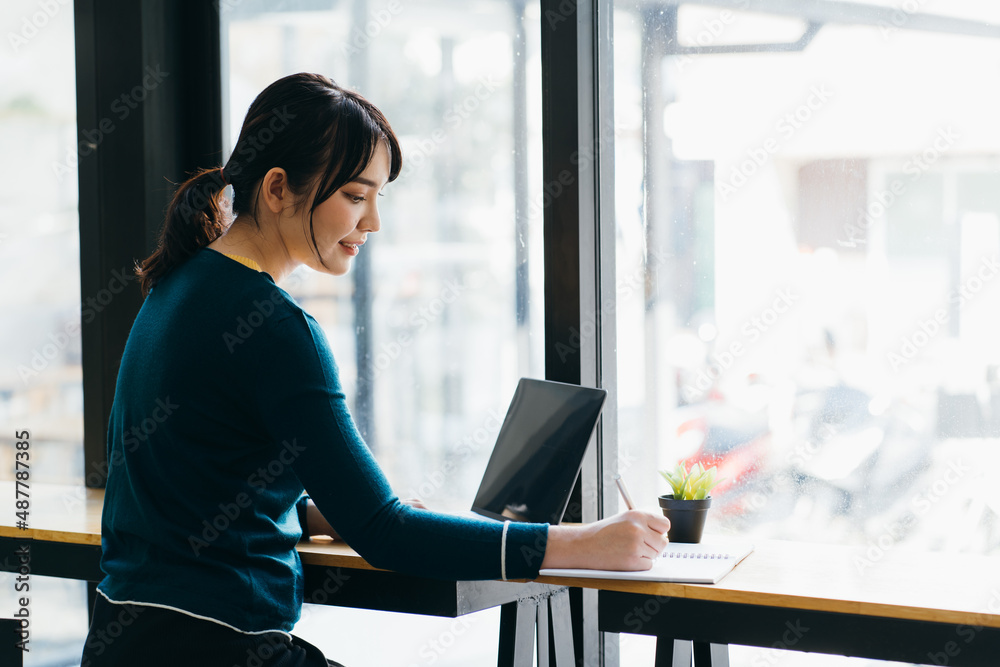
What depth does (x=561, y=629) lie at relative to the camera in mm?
1778

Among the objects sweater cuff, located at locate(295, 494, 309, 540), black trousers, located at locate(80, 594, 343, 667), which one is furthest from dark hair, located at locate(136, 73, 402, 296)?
sweater cuff, located at locate(295, 494, 309, 540)

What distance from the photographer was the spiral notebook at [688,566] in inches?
54.3

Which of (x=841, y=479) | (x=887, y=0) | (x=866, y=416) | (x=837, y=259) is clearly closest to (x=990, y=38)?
(x=887, y=0)

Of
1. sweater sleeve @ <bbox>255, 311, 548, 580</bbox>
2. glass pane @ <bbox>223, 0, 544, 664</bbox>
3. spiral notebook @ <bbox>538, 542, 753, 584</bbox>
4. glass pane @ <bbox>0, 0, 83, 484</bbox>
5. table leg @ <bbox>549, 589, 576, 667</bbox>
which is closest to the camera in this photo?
sweater sleeve @ <bbox>255, 311, 548, 580</bbox>

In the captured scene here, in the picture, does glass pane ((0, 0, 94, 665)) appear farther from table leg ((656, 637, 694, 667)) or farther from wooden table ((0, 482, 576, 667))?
table leg ((656, 637, 694, 667))

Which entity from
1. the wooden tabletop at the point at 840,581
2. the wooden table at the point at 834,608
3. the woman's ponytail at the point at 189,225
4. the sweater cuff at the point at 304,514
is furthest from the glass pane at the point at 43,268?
the wooden table at the point at 834,608

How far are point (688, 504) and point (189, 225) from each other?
96 cm

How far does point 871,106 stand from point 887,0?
206 mm

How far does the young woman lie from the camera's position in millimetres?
1152

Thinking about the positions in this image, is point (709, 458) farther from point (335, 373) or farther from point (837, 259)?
point (335, 373)

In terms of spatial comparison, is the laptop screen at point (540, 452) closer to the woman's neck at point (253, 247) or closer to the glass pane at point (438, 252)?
the glass pane at point (438, 252)

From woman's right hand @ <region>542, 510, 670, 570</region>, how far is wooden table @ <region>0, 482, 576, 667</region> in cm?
30

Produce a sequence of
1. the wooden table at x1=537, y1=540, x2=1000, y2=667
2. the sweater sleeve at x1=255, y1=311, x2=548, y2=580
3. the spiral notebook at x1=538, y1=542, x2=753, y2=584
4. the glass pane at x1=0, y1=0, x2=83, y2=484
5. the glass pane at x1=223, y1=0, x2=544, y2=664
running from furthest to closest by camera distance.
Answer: the glass pane at x1=0, y1=0, x2=83, y2=484 < the glass pane at x1=223, y1=0, x2=544, y2=664 < the spiral notebook at x1=538, y1=542, x2=753, y2=584 < the wooden table at x1=537, y1=540, x2=1000, y2=667 < the sweater sleeve at x1=255, y1=311, x2=548, y2=580

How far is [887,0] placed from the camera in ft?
6.01
